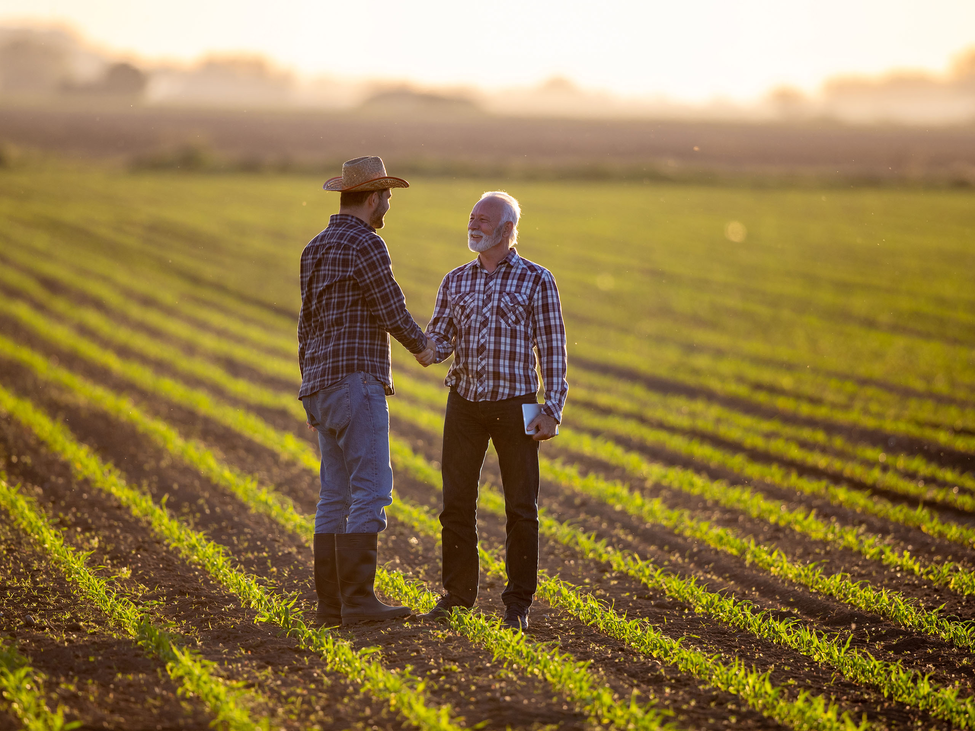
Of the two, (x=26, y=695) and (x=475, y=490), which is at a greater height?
(x=475, y=490)

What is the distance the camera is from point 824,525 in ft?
24.6

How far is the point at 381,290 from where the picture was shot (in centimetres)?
493

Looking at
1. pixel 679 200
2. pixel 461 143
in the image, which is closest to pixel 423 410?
pixel 679 200

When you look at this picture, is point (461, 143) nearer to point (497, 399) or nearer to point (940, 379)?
point (940, 379)

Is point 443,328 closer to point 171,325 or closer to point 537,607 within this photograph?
point 537,607

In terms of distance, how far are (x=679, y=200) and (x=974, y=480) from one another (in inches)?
1271

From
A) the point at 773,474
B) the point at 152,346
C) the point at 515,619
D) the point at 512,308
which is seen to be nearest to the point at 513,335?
the point at 512,308

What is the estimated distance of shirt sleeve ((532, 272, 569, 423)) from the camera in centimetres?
498

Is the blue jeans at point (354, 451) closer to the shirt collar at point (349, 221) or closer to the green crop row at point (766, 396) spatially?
the shirt collar at point (349, 221)

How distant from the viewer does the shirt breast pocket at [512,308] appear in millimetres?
4977

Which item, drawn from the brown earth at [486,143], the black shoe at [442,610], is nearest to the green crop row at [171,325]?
the black shoe at [442,610]

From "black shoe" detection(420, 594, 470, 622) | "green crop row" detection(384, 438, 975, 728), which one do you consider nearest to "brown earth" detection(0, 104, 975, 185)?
"green crop row" detection(384, 438, 975, 728)

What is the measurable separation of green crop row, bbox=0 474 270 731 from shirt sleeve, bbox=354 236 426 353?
1.95 m

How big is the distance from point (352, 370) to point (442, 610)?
1515mm
